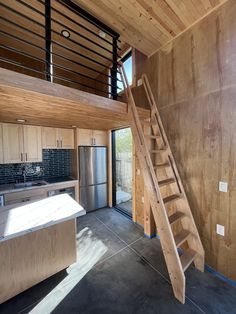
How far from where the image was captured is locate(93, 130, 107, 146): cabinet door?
12.7 feet

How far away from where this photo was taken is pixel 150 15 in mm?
1968

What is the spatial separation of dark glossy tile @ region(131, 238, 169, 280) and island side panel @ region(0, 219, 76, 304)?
107cm

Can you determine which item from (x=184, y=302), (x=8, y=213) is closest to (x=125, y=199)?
(x=184, y=302)

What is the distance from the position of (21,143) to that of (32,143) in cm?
20

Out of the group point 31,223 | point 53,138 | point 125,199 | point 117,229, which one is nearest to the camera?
point 31,223

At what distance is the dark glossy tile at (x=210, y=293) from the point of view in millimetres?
1521

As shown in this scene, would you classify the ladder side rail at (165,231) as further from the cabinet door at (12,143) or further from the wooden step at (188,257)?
the cabinet door at (12,143)

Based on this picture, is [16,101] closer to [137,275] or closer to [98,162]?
[98,162]

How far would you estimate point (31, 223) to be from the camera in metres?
1.47

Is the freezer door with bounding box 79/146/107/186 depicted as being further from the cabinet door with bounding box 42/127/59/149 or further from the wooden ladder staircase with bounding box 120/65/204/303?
the wooden ladder staircase with bounding box 120/65/204/303

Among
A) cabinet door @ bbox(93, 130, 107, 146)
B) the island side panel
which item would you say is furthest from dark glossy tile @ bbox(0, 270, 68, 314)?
cabinet door @ bbox(93, 130, 107, 146)

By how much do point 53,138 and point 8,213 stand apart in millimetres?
2112

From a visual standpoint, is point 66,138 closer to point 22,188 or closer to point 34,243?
point 22,188

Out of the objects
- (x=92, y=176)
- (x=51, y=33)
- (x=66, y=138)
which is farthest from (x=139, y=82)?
(x=92, y=176)
